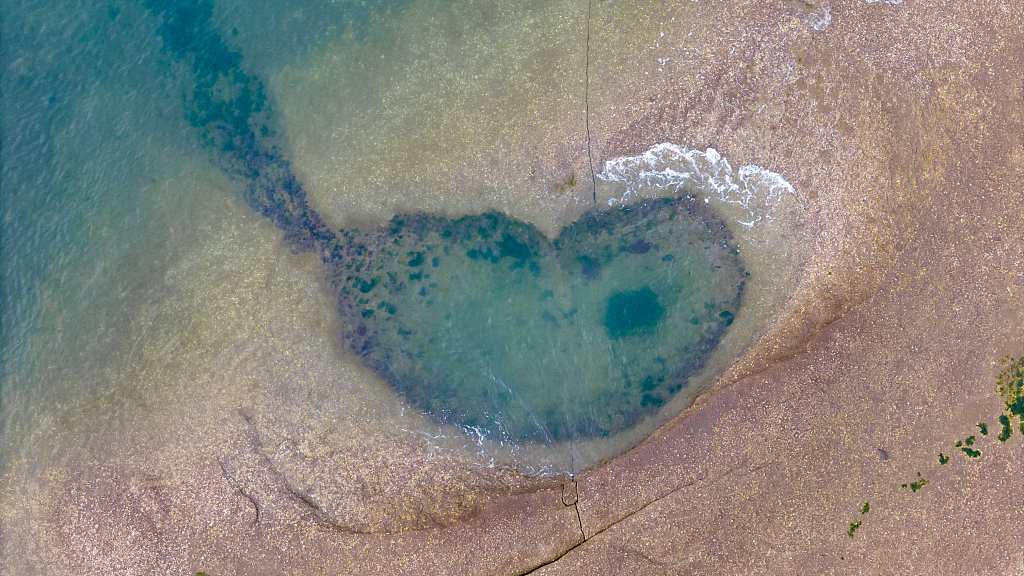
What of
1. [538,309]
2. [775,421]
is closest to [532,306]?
[538,309]

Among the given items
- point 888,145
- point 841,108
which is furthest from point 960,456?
point 841,108

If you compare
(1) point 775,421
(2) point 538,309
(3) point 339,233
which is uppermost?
(3) point 339,233

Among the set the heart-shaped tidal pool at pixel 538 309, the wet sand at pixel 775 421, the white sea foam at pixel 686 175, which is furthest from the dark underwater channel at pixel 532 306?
the wet sand at pixel 775 421

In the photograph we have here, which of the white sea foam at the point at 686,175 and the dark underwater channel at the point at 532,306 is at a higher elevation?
the white sea foam at the point at 686,175

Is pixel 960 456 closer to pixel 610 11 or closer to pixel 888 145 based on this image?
pixel 888 145

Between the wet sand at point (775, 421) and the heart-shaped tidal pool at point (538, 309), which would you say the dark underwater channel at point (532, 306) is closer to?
the heart-shaped tidal pool at point (538, 309)

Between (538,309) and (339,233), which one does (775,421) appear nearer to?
(538,309)
